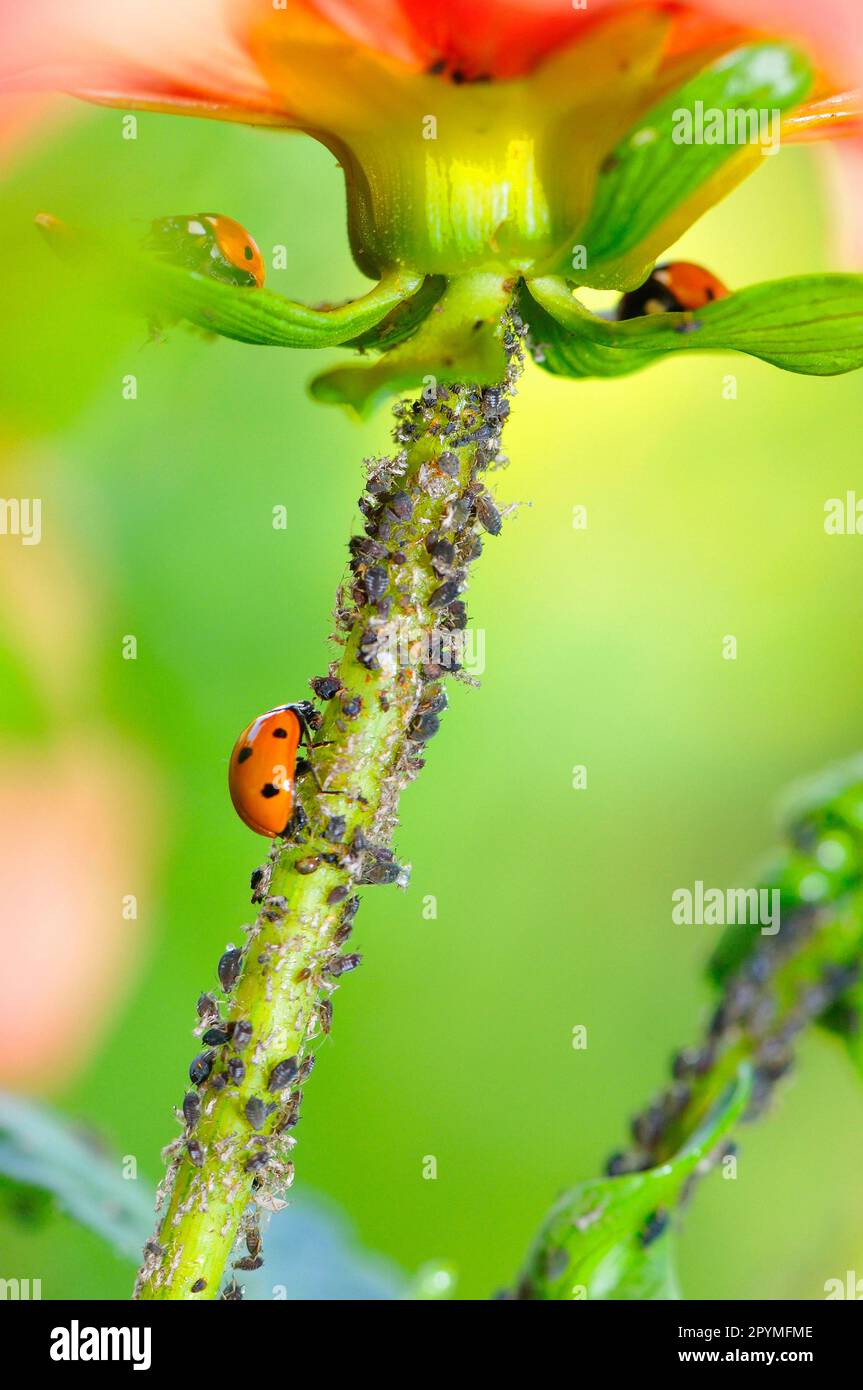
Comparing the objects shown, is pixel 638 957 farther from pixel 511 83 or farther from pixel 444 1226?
pixel 511 83

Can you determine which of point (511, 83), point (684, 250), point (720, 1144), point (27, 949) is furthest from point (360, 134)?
point (684, 250)

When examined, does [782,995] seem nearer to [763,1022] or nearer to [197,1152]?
[763,1022]

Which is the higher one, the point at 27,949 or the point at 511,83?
the point at 511,83

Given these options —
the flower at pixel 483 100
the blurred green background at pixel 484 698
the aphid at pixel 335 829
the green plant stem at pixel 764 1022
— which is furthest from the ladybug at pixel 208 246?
the blurred green background at pixel 484 698

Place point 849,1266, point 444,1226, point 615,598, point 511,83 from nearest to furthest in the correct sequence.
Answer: point 511,83, point 849,1266, point 444,1226, point 615,598

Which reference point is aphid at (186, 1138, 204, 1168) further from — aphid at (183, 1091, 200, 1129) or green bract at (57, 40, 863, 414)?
green bract at (57, 40, 863, 414)

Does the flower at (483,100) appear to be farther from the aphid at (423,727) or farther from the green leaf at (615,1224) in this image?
the green leaf at (615,1224)
